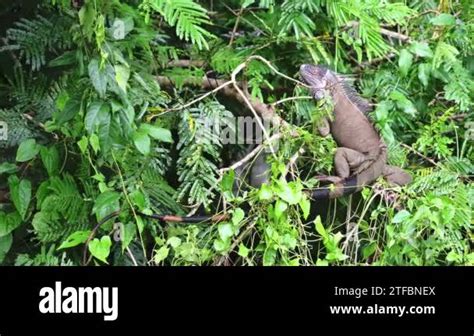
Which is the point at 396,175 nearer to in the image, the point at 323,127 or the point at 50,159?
the point at 323,127

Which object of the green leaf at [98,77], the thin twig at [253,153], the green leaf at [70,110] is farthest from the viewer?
the thin twig at [253,153]

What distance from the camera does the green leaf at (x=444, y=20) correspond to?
1.93 meters

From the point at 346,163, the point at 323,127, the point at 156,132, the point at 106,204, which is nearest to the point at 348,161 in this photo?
the point at 346,163

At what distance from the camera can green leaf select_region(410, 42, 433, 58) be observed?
1.93 metres

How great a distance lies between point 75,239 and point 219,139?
1.66ft

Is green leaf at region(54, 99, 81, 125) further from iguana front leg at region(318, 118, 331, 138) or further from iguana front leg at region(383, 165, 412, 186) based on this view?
iguana front leg at region(383, 165, 412, 186)

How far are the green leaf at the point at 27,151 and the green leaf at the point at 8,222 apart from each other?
0.53 ft

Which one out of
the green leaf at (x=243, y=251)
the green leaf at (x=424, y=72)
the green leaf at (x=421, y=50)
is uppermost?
the green leaf at (x=421, y=50)

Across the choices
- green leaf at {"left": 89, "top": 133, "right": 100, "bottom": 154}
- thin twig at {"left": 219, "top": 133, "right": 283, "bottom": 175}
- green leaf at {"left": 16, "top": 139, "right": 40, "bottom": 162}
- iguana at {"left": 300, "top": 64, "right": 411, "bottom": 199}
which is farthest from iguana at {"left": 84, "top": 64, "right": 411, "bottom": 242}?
green leaf at {"left": 16, "top": 139, "right": 40, "bottom": 162}

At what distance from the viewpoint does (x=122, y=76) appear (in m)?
1.55

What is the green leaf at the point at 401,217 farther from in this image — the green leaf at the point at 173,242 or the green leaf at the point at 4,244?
the green leaf at the point at 4,244

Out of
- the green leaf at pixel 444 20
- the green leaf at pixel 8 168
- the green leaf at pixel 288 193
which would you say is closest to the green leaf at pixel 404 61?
the green leaf at pixel 444 20
